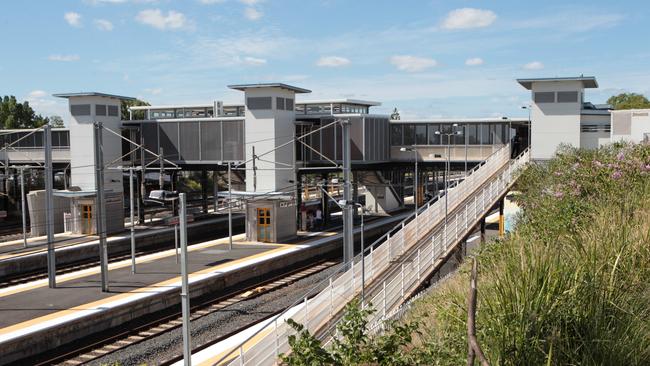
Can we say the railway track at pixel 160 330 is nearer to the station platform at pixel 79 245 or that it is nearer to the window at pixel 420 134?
the station platform at pixel 79 245

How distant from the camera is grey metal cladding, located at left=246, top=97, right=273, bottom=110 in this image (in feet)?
115

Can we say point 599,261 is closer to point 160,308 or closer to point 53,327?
point 53,327

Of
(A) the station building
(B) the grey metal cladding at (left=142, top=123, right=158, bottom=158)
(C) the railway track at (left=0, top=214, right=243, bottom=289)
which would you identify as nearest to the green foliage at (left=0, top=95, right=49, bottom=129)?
(A) the station building

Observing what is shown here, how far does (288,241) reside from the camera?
34812mm

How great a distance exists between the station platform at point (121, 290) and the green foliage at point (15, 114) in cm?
5290

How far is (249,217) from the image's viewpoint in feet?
114

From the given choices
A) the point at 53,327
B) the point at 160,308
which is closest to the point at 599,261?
the point at 53,327

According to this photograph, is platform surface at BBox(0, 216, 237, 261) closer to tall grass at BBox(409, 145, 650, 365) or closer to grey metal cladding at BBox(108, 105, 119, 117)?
grey metal cladding at BBox(108, 105, 119, 117)

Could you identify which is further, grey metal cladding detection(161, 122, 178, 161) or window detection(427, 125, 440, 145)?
window detection(427, 125, 440, 145)

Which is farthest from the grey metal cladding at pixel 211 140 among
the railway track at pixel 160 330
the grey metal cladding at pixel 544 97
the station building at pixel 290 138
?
the grey metal cladding at pixel 544 97

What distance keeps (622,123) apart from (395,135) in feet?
46.5

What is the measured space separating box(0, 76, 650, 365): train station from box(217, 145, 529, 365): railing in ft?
0.24

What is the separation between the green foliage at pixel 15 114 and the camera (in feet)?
244

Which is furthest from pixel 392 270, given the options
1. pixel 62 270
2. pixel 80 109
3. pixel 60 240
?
pixel 80 109
